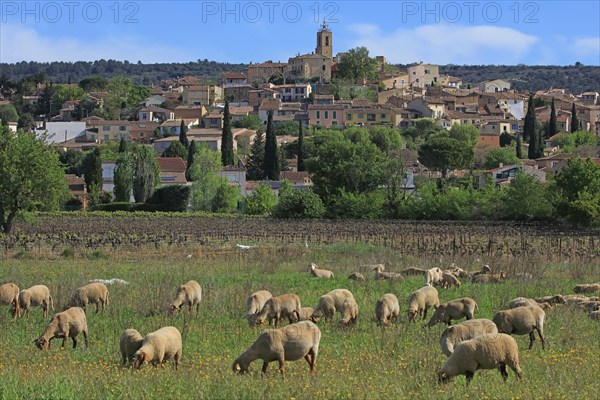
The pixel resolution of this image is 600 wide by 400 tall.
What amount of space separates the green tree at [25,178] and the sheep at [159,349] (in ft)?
104

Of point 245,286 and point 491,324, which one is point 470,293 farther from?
point 491,324

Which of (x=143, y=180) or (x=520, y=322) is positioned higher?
(x=143, y=180)

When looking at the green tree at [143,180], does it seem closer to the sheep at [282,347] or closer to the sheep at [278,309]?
the sheep at [278,309]

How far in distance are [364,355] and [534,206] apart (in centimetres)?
4278

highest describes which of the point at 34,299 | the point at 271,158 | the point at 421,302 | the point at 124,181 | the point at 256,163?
the point at 271,158

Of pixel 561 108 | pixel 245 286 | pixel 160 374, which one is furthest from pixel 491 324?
pixel 561 108

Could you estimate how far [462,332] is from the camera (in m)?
15.9

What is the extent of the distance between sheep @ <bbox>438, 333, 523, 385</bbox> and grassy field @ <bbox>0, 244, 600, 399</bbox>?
19cm

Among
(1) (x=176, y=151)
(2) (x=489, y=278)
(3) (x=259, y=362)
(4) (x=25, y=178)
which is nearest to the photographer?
(3) (x=259, y=362)

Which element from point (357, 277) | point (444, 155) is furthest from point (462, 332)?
point (444, 155)

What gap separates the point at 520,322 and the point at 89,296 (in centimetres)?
942

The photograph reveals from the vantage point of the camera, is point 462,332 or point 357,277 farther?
point 357,277

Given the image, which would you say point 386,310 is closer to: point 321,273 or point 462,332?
point 462,332

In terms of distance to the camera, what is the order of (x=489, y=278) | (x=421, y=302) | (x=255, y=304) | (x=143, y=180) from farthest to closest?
(x=143, y=180) → (x=489, y=278) → (x=421, y=302) → (x=255, y=304)
